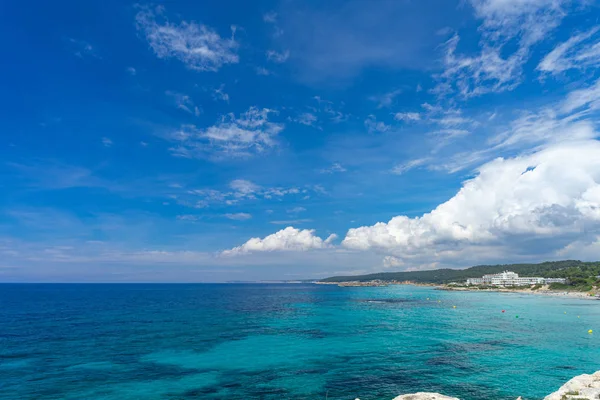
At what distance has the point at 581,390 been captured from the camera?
1006 inches

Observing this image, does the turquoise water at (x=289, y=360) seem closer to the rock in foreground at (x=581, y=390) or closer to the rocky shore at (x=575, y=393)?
the rock in foreground at (x=581, y=390)

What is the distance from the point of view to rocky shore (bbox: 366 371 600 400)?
78.2 feet

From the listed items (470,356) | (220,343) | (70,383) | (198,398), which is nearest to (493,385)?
(470,356)

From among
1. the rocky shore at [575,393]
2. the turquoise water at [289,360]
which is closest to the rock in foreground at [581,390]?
the rocky shore at [575,393]

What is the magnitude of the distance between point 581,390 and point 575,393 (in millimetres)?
1059

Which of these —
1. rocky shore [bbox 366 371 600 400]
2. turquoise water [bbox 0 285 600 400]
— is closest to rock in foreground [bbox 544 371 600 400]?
rocky shore [bbox 366 371 600 400]

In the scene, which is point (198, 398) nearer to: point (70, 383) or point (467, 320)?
point (70, 383)

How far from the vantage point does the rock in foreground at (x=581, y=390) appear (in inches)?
942

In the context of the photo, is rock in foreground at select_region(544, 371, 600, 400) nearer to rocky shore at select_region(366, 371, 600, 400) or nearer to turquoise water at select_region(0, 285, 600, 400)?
rocky shore at select_region(366, 371, 600, 400)

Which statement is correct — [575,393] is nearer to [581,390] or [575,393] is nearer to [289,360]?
[581,390]

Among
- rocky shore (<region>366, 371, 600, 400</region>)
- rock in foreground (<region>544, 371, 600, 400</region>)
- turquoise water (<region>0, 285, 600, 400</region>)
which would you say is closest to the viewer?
rocky shore (<region>366, 371, 600, 400</region>)

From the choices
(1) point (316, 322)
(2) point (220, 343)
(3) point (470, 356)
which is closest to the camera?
(3) point (470, 356)

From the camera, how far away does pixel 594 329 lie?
7412 centimetres

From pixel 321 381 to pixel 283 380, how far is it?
4404 millimetres
